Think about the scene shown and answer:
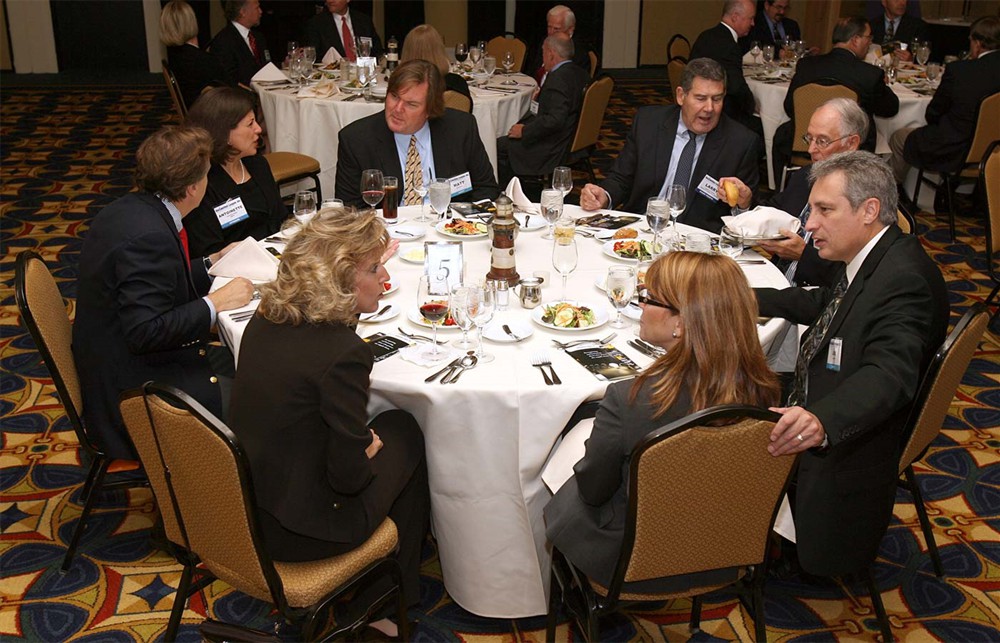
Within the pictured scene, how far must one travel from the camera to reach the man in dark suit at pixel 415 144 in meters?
4.30

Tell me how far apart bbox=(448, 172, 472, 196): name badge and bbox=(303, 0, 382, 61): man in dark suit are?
13.4 ft

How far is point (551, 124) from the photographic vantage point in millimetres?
5988

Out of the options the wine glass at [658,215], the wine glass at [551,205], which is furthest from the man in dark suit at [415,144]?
the wine glass at [658,215]

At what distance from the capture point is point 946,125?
628 centimetres

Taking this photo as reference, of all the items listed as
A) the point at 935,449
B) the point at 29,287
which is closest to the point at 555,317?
the point at 29,287

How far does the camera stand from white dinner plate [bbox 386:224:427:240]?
3578mm

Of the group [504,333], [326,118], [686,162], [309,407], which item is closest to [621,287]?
[504,333]

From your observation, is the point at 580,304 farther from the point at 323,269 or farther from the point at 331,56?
the point at 331,56

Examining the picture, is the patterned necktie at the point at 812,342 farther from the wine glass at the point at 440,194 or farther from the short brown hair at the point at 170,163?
the short brown hair at the point at 170,163

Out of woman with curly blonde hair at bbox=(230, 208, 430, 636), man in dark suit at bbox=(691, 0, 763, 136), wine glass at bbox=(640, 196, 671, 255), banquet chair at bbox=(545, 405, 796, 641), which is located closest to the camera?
banquet chair at bbox=(545, 405, 796, 641)

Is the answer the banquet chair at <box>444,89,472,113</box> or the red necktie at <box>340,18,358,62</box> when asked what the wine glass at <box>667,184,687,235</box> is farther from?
the red necktie at <box>340,18,358,62</box>

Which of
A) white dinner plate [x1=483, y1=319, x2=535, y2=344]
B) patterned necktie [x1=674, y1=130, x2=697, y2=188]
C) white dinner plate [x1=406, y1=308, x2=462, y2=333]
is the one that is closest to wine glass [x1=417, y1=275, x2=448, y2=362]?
white dinner plate [x1=406, y1=308, x2=462, y2=333]

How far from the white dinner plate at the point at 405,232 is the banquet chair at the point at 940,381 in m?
1.86

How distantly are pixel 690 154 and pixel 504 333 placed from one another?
1.97 metres
